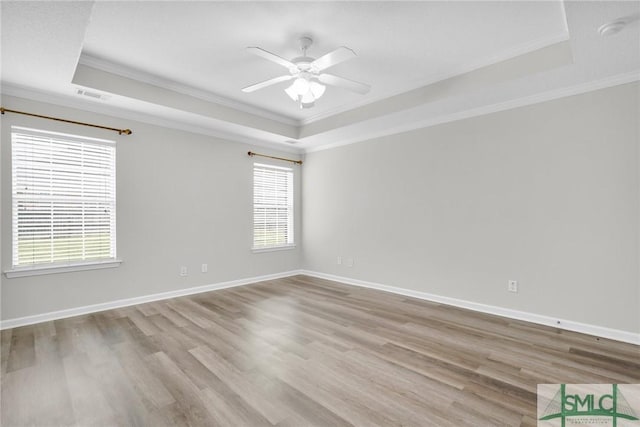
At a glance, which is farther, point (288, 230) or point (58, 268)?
point (288, 230)

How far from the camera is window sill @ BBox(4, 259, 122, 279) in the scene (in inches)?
123

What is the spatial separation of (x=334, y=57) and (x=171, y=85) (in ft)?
7.58

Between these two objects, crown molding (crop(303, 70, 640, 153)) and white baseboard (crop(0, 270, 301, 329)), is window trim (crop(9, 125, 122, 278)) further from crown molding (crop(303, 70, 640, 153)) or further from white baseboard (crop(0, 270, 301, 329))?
crown molding (crop(303, 70, 640, 153))

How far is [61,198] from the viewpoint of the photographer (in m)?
3.40

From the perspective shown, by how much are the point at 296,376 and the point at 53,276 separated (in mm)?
3083

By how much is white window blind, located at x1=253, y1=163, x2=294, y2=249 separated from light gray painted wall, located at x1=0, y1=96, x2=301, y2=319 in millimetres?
181

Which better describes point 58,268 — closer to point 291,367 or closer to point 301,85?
point 291,367

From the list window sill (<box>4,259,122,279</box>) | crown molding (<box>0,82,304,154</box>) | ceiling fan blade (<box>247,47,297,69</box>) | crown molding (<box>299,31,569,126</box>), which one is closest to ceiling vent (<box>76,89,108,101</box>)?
crown molding (<box>0,82,304,154</box>)

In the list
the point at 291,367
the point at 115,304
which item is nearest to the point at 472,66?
the point at 291,367

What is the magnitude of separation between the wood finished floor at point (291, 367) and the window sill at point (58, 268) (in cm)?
55

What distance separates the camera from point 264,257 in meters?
5.41

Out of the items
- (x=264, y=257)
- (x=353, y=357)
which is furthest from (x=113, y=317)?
(x=353, y=357)

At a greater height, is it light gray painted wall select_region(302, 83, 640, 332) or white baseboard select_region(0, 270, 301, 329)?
light gray painted wall select_region(302, 83, 640, 332)

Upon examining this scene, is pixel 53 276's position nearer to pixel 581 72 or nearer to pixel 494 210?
pixel 494 210
